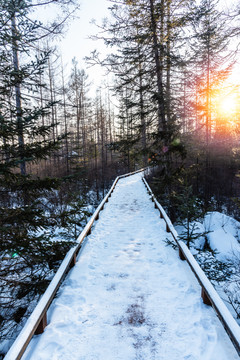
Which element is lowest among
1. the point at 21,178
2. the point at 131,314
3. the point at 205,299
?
the point at 131,314

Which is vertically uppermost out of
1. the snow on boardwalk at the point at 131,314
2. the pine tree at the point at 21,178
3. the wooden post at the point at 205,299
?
the pine tree at the point at 21,178

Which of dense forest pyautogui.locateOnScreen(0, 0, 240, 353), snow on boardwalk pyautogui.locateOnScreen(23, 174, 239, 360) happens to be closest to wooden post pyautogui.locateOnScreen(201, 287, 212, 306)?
snow on boardwalk pyautogui.locateOnScreen(23, 174, 239, 360)

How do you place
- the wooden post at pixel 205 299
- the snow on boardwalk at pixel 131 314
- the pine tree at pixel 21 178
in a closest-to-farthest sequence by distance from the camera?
the snow on boardwalk at pixel 131 314
the wooden post at pixel 205 299
the pine tree at pixel 21 178

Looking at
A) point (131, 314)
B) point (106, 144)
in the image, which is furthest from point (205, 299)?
point (106, 144)

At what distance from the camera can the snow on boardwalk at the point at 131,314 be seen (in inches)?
107

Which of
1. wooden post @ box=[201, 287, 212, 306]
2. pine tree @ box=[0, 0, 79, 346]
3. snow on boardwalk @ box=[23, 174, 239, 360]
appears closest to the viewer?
snow on boardwalk @ box=[23, 174, 239, 360]

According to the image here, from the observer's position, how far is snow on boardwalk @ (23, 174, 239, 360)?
2727 mm

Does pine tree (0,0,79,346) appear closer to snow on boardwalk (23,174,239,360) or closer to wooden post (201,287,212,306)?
snow on boardwalk (23,174,239,360)

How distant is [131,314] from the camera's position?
3.43 m

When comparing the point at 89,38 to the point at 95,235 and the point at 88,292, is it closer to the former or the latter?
the point at 95,235

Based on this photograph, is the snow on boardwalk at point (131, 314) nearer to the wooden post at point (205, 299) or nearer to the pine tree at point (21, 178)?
the wooden post at point (205, 299)

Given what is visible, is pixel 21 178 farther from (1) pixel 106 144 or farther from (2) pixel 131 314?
(1) pixel 106 144

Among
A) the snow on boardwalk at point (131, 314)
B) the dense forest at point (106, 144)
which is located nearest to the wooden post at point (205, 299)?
the snow on boardwalk at point (131, 314)

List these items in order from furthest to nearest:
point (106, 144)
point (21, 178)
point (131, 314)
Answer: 1. point (106, 144)
2. point (21, 178)
3. point (131, 314)
